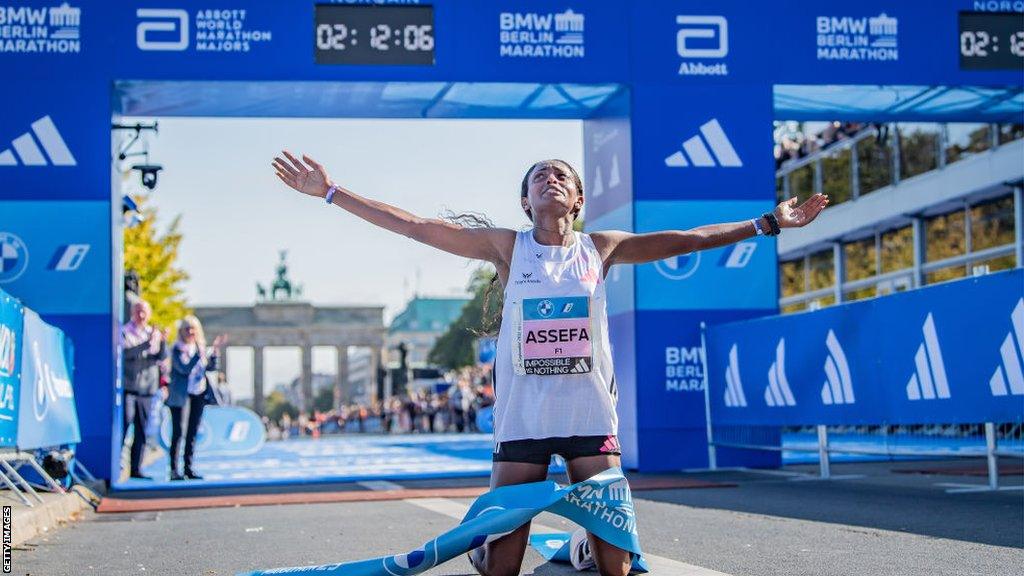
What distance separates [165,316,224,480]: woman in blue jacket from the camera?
47.6 ft

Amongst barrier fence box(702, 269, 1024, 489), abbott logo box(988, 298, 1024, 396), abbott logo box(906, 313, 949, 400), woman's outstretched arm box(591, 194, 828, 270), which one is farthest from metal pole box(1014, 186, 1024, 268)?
woman's outstretched arm box(591, 194, 828, 270)

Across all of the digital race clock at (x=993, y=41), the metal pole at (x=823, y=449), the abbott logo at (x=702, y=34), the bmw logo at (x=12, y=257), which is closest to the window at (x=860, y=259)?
the digital race clock at (x=993, y=41)

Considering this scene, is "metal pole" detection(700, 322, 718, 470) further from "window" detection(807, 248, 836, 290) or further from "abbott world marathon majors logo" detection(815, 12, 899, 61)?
"window" detection(807, 248, 836, 290)

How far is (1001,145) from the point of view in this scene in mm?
20703

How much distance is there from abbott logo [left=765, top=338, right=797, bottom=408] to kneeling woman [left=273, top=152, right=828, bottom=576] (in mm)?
7929

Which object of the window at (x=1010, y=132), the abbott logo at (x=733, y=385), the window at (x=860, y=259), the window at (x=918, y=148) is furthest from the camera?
the window at (x=860, y=259)

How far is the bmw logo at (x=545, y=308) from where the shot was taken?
4953 mm

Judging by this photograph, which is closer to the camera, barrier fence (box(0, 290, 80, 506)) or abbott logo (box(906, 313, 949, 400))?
barrier fence (box(0, 290, 80, 506))

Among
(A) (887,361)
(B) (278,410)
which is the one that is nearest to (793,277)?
(A) (887,361)

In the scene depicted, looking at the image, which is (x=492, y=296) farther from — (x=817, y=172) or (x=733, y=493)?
(x=817, y=172)

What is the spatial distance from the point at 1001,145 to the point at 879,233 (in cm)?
503

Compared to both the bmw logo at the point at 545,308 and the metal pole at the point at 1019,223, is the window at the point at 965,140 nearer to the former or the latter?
the metal pole at the point at 1019,223

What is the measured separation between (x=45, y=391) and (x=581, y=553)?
6.10m

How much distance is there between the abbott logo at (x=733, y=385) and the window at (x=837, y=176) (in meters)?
13.1
